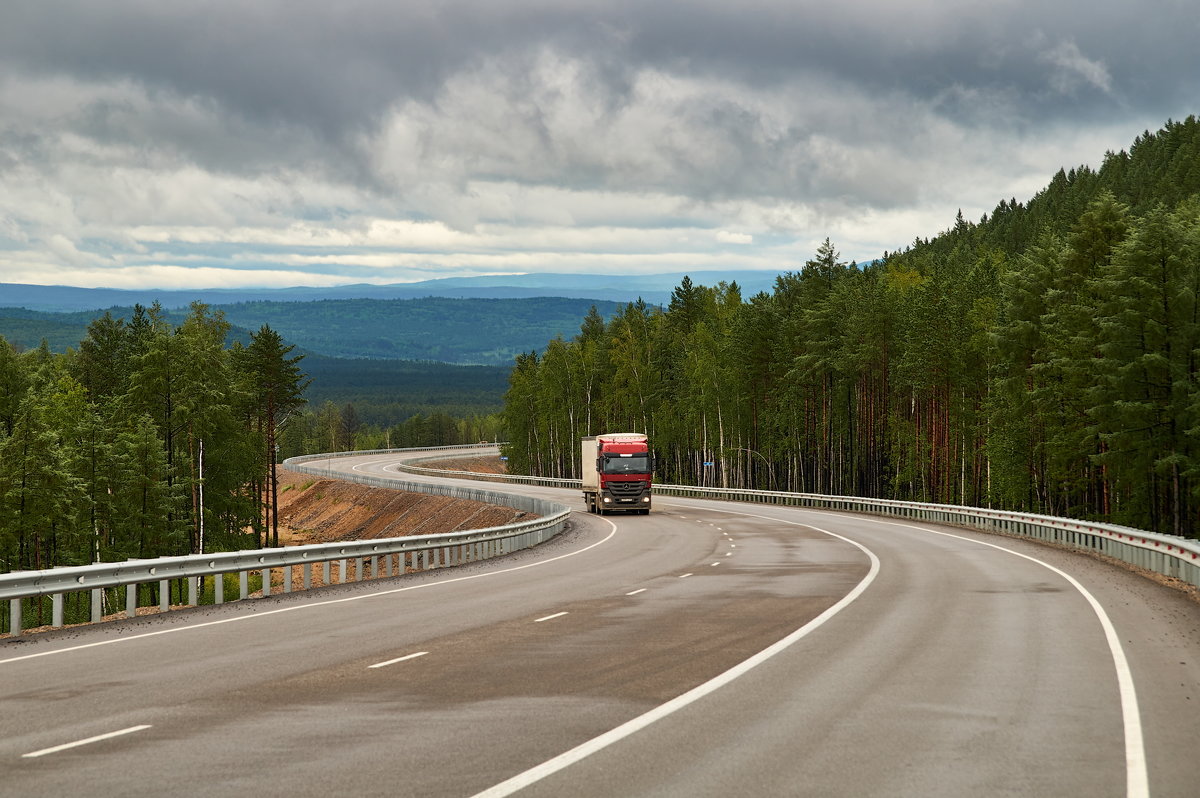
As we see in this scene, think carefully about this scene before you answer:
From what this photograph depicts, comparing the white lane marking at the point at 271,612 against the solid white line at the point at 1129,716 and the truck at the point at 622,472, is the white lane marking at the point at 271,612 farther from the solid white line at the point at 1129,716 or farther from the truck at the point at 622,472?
the truck at the point at 622,472

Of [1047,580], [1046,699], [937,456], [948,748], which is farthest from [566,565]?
[937,456]

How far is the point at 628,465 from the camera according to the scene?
56.7m

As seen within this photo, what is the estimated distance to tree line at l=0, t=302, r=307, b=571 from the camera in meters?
60.8

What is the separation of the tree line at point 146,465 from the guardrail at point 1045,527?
88.3ft

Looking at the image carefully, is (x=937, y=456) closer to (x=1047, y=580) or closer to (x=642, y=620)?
(x=1047, y=580)

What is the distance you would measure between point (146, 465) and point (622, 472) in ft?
76.0

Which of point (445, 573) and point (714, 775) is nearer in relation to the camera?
point (714, 775)

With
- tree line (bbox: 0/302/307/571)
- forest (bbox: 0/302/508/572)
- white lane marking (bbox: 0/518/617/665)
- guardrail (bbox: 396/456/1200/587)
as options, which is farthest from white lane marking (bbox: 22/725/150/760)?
tree line (bbox: 0/302/307/571)

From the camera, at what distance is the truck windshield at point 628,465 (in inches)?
2225

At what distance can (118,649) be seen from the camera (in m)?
15.2

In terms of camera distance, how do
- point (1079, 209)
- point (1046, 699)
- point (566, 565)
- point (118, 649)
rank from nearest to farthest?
point (1046, 699) → point (118, 649) → point (566, 565) → point (1079, 209)

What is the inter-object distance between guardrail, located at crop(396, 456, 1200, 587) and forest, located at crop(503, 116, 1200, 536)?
6502mm

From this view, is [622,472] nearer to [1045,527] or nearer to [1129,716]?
[1045,527]

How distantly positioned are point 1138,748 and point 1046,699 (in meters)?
2.04
